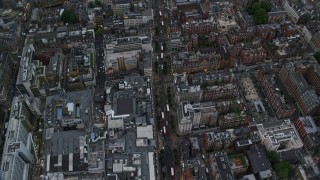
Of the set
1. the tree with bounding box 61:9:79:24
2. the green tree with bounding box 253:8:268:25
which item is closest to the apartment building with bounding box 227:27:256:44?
the green tree with bounding box 253:8:268:25

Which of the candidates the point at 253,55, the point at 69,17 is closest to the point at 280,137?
the point at 253,55

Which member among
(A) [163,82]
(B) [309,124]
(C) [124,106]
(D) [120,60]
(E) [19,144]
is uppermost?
(D) [120,60]

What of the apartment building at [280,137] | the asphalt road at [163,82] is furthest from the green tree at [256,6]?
the apartment building at [280,137]

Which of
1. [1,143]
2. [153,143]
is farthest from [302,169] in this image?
[1,143]

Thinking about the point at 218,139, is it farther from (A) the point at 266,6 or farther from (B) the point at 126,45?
(A) the point at 266,6

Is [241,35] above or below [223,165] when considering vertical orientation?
above

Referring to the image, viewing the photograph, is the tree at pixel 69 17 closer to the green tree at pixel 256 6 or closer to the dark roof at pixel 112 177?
the dark roof at pixel 112 177

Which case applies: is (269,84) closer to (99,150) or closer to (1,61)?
(99,150)
